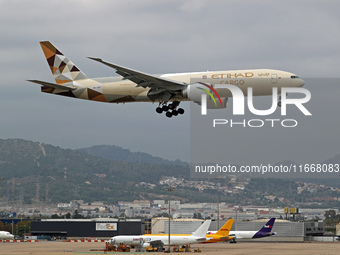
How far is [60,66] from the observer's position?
9962 centimetres

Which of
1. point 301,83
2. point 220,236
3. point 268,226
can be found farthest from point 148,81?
point 268,226

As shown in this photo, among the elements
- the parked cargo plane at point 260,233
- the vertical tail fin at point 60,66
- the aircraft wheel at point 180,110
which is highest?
the vertical tail fin at point 60,66

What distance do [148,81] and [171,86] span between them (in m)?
3.09

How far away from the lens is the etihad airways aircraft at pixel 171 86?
257 feet

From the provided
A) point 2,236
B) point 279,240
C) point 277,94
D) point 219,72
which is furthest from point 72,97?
point 279,240

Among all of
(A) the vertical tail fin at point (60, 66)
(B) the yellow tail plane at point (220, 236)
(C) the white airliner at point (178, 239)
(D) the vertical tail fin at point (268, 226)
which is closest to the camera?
(A) the vertical tail fin at point (60, 66)

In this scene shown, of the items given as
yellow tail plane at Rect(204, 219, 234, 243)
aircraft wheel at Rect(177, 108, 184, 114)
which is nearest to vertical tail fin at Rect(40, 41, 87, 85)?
aircraft wheel at Rect(177, 108, 184, 114)

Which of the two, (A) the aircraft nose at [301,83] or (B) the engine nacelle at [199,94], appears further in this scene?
(B) the engine nacelle at [199,94]

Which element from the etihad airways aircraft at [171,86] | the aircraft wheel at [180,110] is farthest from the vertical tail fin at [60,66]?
the aircraft wheel at [180,110]

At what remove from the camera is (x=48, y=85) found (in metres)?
85.7

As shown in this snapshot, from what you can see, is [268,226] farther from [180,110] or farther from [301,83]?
[301,83]

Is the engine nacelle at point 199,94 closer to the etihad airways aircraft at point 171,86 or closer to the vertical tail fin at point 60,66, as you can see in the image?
the etihad airways aircraft at point 171,86

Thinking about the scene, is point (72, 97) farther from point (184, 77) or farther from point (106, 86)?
point (184, 77)

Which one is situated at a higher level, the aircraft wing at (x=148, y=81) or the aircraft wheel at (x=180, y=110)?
the aircraft wing at (x=148, y=81)
